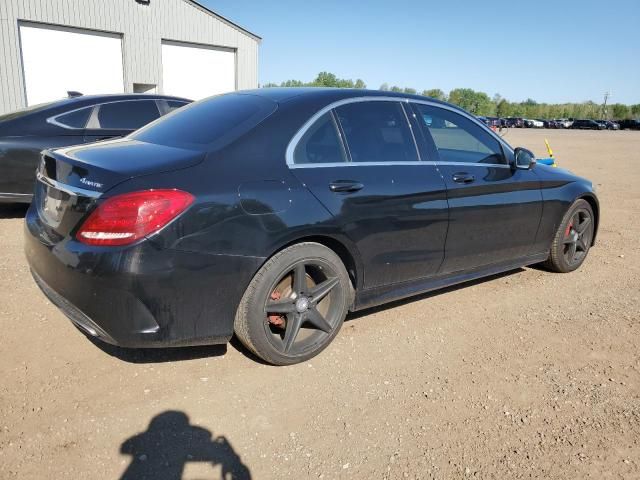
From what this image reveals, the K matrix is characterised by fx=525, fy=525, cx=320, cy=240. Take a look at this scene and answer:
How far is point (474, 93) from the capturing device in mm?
117188

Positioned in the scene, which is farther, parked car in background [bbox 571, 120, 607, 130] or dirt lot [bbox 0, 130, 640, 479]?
parked car in background [bbox 571, 120, 607, 130]

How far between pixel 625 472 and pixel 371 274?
1708 mm

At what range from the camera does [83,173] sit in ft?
8.76

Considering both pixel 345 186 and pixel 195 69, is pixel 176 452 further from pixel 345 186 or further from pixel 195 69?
pixel 195 69

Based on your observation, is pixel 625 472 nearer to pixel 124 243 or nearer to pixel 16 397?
pixel 124 243

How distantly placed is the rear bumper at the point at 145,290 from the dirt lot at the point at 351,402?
39cm

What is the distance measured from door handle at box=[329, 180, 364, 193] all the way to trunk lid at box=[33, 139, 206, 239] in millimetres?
801

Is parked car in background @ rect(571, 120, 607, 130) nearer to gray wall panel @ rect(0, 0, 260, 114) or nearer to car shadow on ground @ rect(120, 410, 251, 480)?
gray wall panel @ rect(0, 0, 260, 114)

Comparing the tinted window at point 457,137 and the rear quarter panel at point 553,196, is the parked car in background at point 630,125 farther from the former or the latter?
the tinted window at point 457,137

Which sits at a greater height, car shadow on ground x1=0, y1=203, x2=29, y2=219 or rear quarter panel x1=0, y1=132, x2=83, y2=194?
rear quarter panel x1=0, y1=132, x2=83, y2=194

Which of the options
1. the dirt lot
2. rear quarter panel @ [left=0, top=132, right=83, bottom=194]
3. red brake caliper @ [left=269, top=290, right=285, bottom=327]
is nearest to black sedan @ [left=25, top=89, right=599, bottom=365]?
red brake caliper @ [left=269, top=290, right=285, bottom=327]

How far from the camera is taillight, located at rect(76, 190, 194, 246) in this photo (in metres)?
2.49

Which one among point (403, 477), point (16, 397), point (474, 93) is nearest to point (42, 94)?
point (16, 397)

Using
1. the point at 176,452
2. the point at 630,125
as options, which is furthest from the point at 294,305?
the point at 630,125
